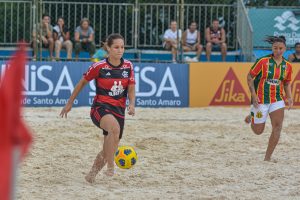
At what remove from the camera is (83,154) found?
28.7 ft

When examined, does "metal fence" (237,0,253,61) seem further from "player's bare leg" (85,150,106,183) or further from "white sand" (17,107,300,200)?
"player's bare leg" (85,150,106,183)

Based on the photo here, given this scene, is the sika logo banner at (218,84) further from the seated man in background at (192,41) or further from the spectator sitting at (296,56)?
the seated man in background at (192,41)

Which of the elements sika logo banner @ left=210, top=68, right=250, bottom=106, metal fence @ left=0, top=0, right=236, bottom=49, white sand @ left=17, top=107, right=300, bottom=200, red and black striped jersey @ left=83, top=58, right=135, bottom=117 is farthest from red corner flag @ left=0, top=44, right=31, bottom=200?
metal fence @ left=0, top=0, right=236, bottom=49

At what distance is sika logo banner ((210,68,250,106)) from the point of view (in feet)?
49.8

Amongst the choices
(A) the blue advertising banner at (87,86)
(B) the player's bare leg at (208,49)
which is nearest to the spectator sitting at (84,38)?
(A) the blue advertising banner at (87,86)

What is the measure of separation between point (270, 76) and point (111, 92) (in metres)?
2.48

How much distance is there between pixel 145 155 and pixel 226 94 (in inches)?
262

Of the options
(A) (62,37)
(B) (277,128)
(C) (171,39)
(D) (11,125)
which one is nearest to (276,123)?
(B) (277,128)

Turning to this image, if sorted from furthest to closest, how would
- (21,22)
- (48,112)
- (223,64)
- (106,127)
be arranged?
1. (21,22)
2. (223,64)
3. (48,112)
4. (106,127)

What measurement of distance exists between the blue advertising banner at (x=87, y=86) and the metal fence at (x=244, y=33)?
201 centimetres

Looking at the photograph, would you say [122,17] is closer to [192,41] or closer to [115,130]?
[192,41]

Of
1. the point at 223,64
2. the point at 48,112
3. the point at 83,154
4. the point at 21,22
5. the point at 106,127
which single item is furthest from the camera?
the point at 21,22

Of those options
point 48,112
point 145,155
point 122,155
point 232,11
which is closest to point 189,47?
point 232,11

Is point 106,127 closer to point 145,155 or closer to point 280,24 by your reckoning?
point 145,155
